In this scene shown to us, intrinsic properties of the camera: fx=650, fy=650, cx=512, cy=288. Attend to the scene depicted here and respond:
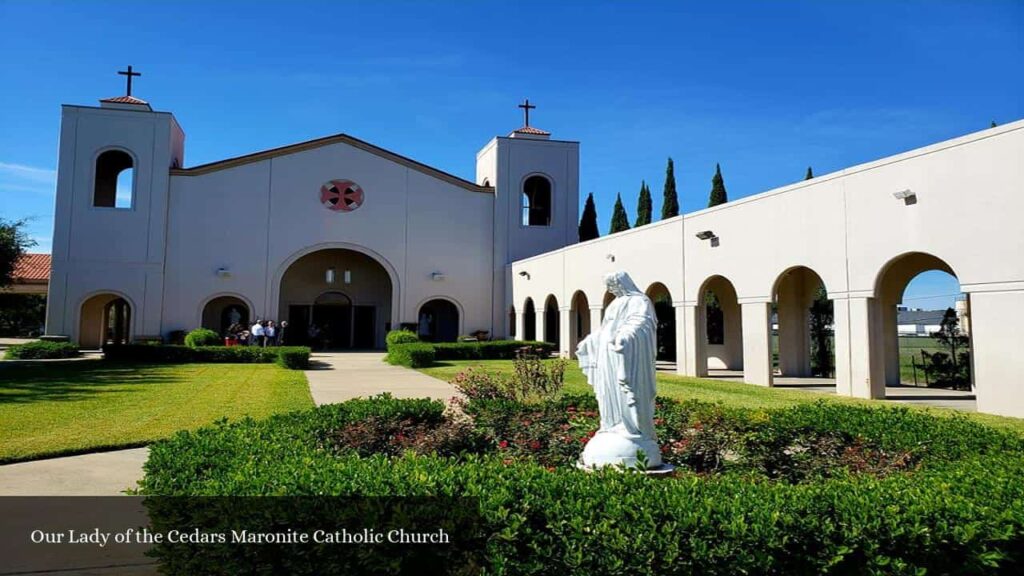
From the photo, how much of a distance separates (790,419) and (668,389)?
6707mm

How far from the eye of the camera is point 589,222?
39.6m

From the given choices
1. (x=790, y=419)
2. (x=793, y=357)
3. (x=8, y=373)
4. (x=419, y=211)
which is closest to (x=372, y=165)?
(x=419, y=211)

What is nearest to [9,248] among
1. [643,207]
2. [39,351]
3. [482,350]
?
[39,351]

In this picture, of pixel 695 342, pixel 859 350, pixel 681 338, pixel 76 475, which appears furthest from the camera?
pixel 681 338

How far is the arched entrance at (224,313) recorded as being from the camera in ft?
94.4

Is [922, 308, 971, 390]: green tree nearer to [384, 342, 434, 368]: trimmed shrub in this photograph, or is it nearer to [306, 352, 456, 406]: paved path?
[306, 352, 456, 406]: paved path

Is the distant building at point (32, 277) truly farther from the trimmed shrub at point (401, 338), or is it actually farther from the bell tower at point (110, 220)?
the trimmed shrub at point (401, 338)

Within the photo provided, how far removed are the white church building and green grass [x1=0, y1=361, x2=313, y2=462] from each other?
8501 mm

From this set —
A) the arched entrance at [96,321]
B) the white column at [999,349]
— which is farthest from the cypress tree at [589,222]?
the white column at [999,349]

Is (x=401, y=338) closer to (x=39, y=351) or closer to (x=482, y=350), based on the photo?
(x=482, y=350)

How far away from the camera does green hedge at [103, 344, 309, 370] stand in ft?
68.9

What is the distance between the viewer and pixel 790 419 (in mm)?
7473

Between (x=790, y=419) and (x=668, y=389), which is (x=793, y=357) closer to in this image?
(x=668, y=389)

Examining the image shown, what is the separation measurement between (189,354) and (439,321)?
12628 mm
